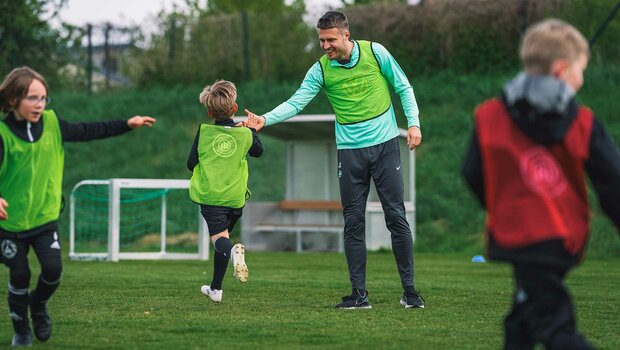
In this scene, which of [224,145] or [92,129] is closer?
[92,129]

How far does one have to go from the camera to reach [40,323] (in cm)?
584

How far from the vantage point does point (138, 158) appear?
25844 mm

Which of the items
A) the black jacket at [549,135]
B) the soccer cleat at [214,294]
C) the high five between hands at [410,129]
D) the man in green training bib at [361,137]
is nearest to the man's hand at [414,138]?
the high five between hands at [410,129]

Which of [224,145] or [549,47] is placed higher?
[549,47]

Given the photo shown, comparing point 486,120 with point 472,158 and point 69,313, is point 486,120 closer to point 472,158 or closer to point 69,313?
point 472,158

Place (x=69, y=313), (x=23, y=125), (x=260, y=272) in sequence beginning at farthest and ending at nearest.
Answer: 1. (x=260, y=272)
2. (x=69, y=313)
3. (x=23, y=125)

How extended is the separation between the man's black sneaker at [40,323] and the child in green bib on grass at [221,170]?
2.29 m

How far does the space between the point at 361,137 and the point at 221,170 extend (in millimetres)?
1066

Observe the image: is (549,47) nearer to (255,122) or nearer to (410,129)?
(410,129)

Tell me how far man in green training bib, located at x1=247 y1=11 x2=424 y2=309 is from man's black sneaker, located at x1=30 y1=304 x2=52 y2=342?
242 centimetres

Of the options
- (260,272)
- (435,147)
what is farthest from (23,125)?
(435,147)

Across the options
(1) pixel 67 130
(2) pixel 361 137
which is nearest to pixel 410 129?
(2) pixel 361 137

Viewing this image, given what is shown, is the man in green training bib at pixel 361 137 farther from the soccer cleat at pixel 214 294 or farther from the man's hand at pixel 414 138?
the soccer cleat at pixel 214 294

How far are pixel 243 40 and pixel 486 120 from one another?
78.3 feet
